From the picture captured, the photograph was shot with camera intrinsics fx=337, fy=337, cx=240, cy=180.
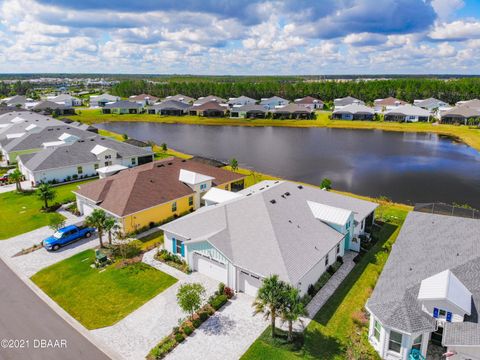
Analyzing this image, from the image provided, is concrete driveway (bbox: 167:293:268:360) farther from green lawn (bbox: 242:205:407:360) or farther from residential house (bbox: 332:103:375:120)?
residential house (bbox: 332:103:375:120)

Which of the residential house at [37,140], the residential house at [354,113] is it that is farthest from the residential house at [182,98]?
the residential house at [37,140]

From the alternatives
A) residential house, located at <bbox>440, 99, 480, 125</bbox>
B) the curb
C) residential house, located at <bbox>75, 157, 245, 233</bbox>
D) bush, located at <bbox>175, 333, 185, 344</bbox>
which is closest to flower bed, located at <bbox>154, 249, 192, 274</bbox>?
residential house, located at <bbox>75, 157, 245, 233</bbox>

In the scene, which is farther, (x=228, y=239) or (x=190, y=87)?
(x=190, y=87)

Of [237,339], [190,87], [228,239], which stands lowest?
[237,339]

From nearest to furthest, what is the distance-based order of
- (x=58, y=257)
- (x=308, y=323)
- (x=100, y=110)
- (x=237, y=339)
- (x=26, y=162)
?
(x=237, y=339)
(x=308, y=323)
(x=58, y=257)
(x=26, y=162)
(x=100, y=110)

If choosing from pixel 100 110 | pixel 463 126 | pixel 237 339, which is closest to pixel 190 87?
pixel 100 110

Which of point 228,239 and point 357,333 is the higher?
point 228,239

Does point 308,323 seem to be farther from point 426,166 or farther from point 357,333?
point 426,166
